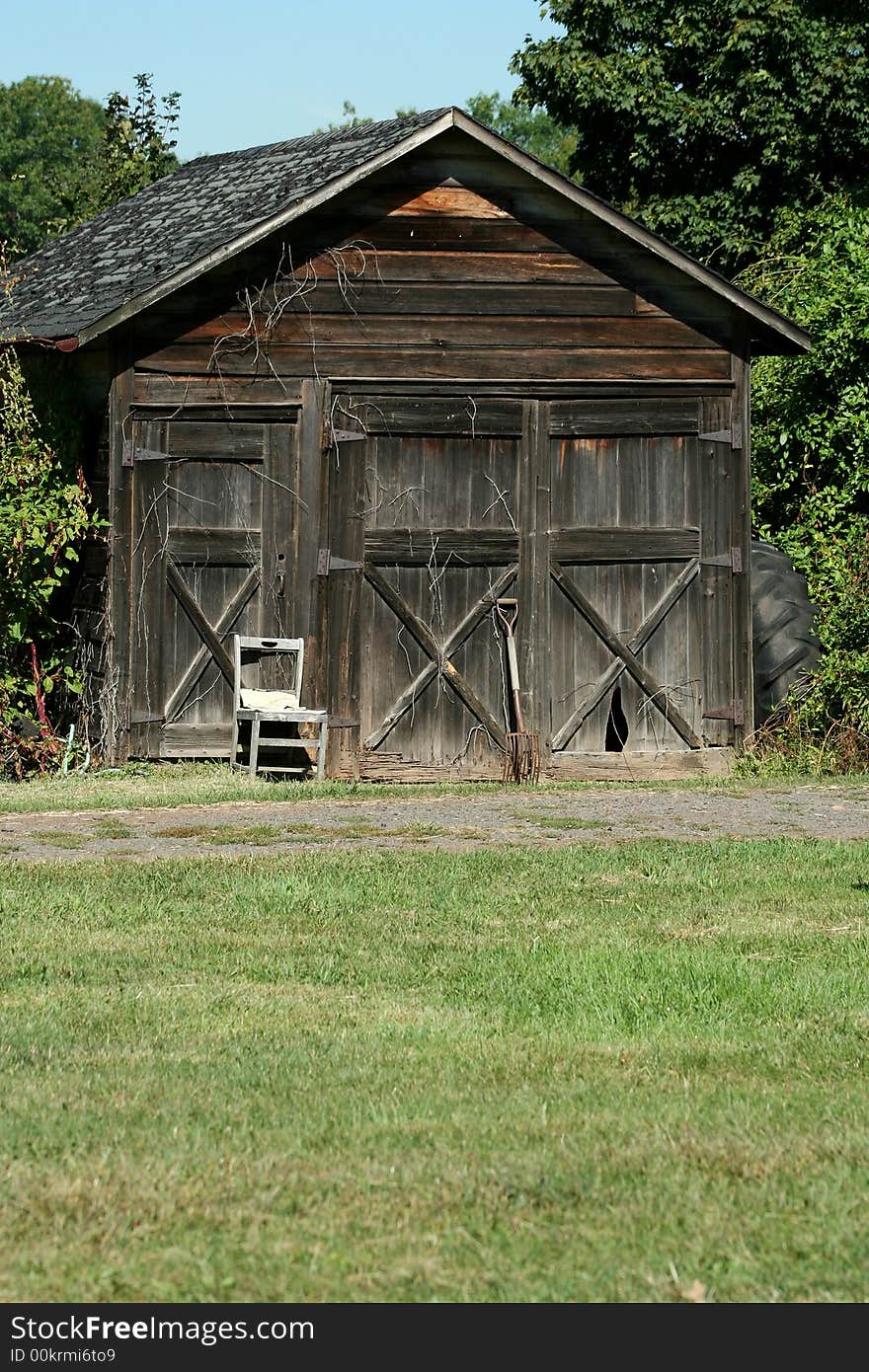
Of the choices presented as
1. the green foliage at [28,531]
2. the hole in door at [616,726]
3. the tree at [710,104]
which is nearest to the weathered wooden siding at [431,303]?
the green foliage at [28,531]

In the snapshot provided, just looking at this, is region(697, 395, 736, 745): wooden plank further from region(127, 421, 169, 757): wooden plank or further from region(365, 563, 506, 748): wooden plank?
region(127, 421, 169, 757): wooden plank

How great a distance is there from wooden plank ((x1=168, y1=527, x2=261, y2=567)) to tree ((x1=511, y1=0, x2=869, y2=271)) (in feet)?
43.1

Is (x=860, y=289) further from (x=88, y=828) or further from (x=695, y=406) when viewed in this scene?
(x=88, y=828)

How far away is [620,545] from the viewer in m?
14.5

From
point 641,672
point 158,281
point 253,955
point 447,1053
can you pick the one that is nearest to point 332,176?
point 158,281

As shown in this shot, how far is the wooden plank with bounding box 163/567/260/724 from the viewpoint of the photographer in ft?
45.9

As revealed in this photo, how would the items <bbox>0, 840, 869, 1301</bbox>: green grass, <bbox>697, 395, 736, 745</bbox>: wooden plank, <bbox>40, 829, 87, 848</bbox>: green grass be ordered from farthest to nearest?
<bbox>697, 395, 736, 745</bbox>: wooden plank
<bbox>40, 829, 87, 848</bbox>: green grass
<bbox>0, 840, 869, 1301</bbox>: green grass

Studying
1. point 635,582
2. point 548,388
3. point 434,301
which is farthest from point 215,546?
point 635,582

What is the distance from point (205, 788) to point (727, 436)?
5283mm

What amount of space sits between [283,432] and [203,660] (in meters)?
1.93

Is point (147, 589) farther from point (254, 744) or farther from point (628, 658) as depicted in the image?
point (628, 658)

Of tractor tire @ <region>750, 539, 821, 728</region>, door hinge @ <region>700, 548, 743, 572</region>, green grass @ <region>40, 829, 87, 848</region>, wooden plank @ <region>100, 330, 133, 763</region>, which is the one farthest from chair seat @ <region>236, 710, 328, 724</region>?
tractor tire @ <region>750, 539, 821, 728</region>

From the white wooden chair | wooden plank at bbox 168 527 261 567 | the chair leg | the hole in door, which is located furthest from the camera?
the hole in door

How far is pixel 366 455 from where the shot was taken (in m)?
14.2
